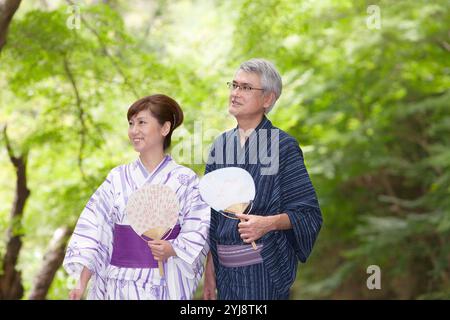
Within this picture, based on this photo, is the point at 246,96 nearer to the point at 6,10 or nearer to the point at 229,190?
the point at 229,190

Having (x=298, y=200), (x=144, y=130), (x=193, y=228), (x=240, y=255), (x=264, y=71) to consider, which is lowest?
(x=240, y=255)

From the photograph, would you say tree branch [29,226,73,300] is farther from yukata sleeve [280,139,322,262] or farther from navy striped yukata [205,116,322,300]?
yukata sleeve [280,139,322,262]

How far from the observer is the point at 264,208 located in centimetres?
283

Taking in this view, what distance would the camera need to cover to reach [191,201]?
2.85 metres

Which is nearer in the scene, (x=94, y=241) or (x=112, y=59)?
(x=94, y=241)

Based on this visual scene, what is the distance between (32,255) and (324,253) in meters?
7.19

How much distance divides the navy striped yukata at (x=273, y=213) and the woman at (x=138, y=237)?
134 millimetres

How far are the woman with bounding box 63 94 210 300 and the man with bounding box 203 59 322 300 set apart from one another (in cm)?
13

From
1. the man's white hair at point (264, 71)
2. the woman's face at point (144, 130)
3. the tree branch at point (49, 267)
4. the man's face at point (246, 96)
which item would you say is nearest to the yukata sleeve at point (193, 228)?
the woman's face at point (144, 130)

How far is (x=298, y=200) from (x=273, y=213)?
12cm

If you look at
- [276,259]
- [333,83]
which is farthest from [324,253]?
[276,259]

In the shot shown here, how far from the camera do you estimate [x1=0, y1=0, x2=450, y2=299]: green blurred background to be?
688 cm

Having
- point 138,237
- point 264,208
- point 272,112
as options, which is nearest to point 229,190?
point 264,208
